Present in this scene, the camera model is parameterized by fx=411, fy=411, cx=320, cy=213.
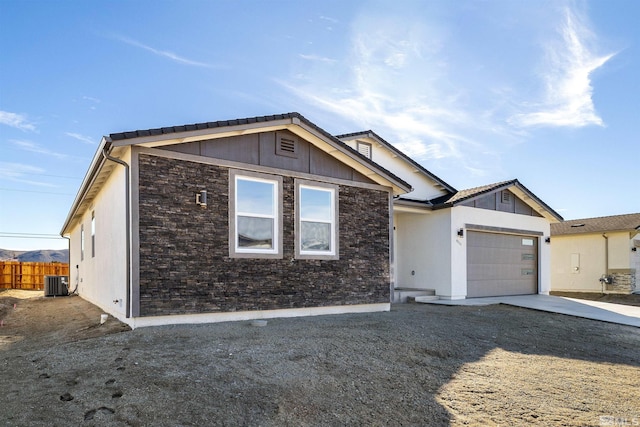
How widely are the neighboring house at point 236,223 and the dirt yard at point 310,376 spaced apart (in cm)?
72

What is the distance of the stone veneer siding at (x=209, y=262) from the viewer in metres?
7.36

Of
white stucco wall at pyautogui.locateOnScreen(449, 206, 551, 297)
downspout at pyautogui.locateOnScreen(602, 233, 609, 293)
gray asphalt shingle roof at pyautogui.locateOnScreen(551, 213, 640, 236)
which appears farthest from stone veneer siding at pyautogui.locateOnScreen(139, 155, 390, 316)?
downspout at pyautogui.locateOnScreen(602, 233, 609, 293)

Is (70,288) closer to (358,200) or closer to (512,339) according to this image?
(358,200)

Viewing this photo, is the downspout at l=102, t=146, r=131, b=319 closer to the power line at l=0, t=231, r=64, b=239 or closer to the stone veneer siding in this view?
the stone veneer siding

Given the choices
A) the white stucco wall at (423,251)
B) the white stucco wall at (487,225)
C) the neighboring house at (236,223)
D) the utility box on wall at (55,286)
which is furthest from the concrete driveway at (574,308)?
the utility box on wall at (55,286)

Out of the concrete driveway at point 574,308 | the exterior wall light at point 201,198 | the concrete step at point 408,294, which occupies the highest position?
the exterior wall light at point 201,198

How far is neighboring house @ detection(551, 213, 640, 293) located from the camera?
20.0 metres

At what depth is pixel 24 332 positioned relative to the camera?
8242 mm

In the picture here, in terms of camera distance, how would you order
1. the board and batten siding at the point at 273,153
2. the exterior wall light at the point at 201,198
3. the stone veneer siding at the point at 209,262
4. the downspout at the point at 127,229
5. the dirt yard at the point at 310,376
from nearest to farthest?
the dirt yard at the point at 310,376
the downspout at the point at 127,229
the stone veneer siding at the point at 209,262
the exterior wall light at the point at 201,198
the board and batten siding at the point at 273,153

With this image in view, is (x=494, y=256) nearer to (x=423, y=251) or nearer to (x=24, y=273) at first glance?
(x=423, y=251)

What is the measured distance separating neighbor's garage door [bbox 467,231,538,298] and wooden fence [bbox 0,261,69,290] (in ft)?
82.6

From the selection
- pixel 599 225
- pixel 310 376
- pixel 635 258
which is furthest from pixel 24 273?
pixel 635 258

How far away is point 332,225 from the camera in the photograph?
9789mm

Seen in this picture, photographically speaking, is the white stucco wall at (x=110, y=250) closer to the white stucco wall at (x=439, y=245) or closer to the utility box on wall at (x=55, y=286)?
the utility box on wall at (x=55, y=286)
